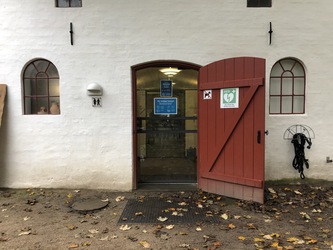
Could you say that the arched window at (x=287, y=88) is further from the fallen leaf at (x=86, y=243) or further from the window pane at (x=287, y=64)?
the fallen leaf at (x=86, y=243)

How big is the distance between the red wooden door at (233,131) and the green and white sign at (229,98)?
1.9 inches

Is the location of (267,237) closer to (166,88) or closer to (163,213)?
(163,213)

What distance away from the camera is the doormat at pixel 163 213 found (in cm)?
431

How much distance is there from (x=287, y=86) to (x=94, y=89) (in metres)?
3.79

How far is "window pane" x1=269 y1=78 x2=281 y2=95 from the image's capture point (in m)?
5.78

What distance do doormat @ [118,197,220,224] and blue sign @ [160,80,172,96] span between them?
211cm

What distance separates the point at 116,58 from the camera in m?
5.59

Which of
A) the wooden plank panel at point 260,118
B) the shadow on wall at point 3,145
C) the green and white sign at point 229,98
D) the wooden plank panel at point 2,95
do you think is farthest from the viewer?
the shadow on wall at point 3,145

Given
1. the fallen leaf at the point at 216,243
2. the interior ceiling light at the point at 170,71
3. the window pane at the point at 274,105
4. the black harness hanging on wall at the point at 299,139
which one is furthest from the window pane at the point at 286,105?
the fallen leaf at the point at 216,243

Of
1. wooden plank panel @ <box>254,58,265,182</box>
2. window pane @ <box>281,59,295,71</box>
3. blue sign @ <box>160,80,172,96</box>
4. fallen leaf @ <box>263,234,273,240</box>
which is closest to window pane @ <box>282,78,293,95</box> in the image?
window pane @ <box>281,59,295,71</box>

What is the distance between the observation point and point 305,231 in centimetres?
393

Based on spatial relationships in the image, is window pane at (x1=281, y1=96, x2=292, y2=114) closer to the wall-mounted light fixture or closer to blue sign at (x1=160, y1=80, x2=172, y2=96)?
blue sign at (x1=160, y1=80, x2=172, y2=96)

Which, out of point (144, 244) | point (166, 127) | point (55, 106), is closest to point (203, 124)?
point (166, 127)

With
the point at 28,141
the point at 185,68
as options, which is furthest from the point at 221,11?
the point at 28,141
